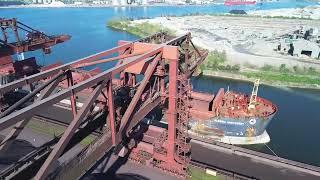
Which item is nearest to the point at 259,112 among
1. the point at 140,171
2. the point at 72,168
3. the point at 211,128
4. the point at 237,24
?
the point at 211,128

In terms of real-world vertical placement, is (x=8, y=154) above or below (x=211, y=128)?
above

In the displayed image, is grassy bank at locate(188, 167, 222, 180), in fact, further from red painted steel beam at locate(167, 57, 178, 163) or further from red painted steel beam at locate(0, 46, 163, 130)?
red painted steel beam at locate(0, 46, 163, 130)

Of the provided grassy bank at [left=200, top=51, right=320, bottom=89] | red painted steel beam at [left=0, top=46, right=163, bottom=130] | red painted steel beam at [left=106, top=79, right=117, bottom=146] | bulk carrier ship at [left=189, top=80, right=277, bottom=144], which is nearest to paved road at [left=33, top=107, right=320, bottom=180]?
bulk carrier ship at [left=189, top=80, right=277, bottom=144]

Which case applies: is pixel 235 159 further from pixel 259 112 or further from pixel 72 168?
pixel 72 168

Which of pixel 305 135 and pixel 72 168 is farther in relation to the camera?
pixel 305 135

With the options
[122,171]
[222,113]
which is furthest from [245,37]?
[122,171]

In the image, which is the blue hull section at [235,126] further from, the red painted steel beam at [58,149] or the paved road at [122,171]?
the red painted steel beam at [58,149]
